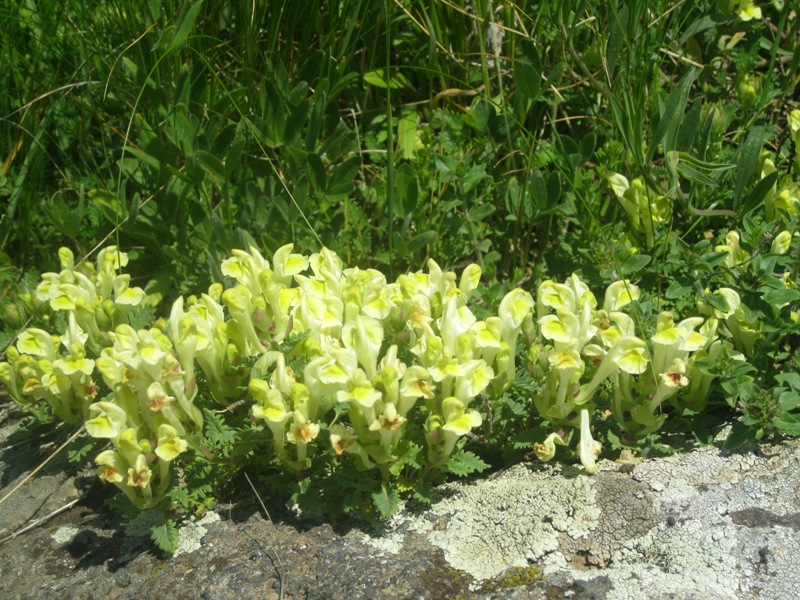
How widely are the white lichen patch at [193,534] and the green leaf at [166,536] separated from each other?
0.12 ft

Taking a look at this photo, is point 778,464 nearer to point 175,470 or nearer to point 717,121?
point 717,121

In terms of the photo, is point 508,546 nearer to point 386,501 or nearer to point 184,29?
point 386,501

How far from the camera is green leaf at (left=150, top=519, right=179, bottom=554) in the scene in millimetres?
1911

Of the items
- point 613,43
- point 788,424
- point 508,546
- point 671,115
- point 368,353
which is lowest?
point 508,546

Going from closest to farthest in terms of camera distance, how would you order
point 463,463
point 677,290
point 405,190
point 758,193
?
point 463,463, point 677,290, point 758,193, point 405,190

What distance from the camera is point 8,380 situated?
2297mm

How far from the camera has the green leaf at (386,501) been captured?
1933mm

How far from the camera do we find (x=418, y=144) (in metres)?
3.11

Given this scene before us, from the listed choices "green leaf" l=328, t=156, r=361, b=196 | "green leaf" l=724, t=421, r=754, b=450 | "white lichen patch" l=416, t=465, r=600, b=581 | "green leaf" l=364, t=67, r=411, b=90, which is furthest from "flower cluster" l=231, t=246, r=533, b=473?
"green leaf" l=364, t=67, r=411, b=90

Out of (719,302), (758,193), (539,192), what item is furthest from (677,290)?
(539,192)

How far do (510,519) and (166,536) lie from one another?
0.77m

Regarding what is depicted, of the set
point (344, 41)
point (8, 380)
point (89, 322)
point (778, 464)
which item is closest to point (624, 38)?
point (344, 41)

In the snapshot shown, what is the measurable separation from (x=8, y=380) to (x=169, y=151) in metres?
0.91

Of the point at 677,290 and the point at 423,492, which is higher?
the point at 677,290
